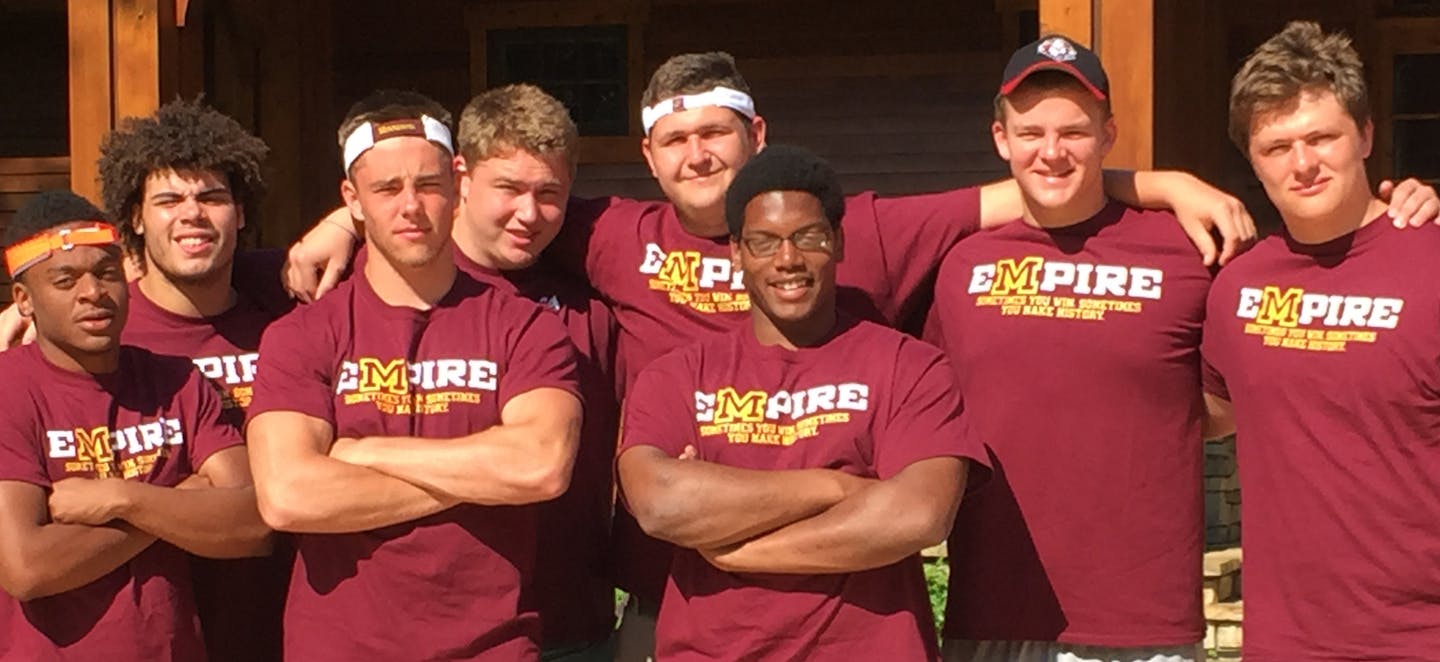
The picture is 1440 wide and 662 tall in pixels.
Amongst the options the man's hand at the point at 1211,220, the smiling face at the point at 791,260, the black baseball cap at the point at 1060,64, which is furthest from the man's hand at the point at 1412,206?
the smiling face at the point at 791,260

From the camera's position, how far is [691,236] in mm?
4785

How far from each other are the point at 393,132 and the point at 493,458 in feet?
2.68

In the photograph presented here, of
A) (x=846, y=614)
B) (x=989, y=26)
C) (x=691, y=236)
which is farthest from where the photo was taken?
(x=989, y=26)

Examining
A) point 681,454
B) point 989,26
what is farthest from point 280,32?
point 681,454

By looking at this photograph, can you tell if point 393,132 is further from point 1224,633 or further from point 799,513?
point 1224,633

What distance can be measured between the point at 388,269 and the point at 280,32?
770 centimetres

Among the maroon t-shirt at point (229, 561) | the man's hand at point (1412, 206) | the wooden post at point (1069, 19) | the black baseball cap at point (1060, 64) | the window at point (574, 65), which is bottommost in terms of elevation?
the maroon t-shirt at point (229, 561)

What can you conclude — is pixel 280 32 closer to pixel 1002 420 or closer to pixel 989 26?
pixel 989 26

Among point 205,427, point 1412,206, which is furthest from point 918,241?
point 205,427

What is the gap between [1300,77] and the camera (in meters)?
4.21

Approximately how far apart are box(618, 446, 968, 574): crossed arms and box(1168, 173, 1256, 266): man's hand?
0.85 metres

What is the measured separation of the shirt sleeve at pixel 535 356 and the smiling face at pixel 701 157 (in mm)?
516

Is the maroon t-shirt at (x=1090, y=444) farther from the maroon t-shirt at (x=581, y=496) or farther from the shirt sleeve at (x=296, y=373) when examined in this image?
the shirt sleeve at (x=296, y=373)

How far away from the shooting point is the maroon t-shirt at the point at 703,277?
183 inches
